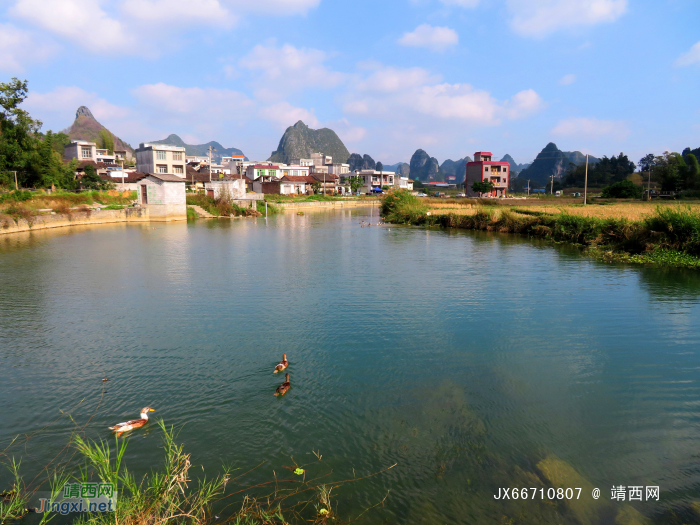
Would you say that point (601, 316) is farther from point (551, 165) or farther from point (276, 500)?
point (551, 165)

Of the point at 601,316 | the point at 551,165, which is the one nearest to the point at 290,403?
the point at 601,316

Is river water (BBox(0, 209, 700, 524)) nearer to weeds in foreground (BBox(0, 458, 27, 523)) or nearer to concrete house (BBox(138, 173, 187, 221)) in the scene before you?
weeds in foreground (BBox(0, 458, 27, 523))

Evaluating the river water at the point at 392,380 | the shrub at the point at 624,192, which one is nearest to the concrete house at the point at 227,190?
the river water at the point at 392,380

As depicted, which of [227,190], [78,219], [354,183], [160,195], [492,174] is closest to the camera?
[78,219]

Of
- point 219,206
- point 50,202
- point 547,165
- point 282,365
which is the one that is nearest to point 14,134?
point 50,202

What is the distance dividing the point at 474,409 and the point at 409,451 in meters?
1.57

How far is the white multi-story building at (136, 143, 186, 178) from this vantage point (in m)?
59.0

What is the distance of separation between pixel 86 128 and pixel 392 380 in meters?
194

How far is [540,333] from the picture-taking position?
403 inches

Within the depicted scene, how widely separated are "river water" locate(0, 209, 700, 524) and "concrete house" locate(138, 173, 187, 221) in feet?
80.6

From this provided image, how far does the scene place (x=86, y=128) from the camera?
16525 cm

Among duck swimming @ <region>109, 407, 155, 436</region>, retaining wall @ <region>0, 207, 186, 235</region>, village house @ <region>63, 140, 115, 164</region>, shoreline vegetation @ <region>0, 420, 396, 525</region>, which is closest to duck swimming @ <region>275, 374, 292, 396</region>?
shoreline vegetation @ <region>0, 420, 396, 525</region>

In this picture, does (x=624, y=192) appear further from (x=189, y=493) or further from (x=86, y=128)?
(x=86, y=128)

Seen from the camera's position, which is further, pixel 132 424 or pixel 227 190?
pixel 227 190
